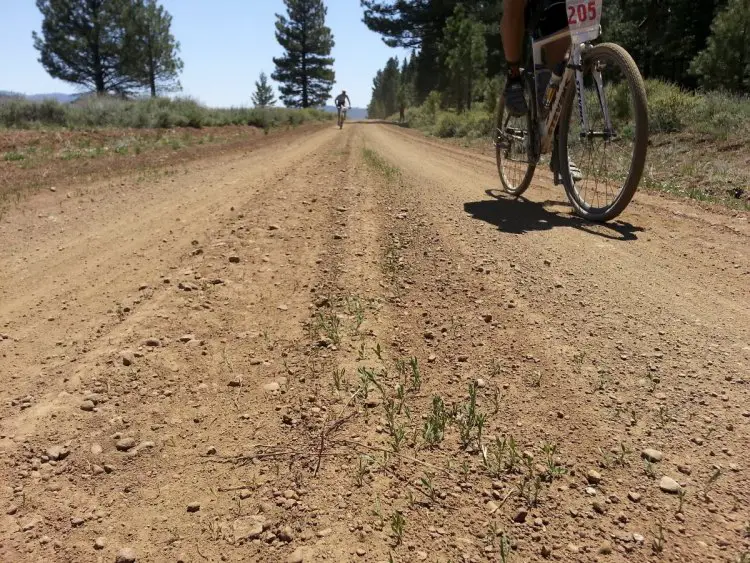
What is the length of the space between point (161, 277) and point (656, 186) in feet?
16.0

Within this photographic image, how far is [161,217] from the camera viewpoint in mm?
4523

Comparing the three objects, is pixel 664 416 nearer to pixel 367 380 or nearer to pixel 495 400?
pixel 495 400

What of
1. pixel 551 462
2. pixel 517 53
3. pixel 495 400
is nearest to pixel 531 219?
pixel 517 53

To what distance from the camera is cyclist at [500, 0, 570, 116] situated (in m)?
4.02

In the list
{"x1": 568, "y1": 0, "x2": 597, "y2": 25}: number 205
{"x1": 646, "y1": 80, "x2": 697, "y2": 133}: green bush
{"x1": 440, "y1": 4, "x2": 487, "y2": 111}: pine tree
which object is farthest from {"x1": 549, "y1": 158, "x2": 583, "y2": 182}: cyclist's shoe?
{"x1": 440, "y1": 4, "x2": 487, "y2": 111}: pine tree

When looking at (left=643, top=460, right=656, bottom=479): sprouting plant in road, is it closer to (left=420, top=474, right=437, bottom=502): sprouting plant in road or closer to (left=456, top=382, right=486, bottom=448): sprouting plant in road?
(left=456, top=382, right=486, bottom=448): sprouting plant in road

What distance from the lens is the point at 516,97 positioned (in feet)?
14.2

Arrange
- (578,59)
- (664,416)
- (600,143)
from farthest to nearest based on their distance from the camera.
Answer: (600,143) < (578,59) < (664,416)

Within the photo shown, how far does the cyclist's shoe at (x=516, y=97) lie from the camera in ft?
14.1

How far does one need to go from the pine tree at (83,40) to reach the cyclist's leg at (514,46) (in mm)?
38778

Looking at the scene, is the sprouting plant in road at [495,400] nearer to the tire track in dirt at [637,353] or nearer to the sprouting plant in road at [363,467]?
the tire track in dirt at [637,353]

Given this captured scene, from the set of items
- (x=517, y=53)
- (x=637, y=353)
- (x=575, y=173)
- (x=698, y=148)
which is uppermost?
(x=517, y=53)

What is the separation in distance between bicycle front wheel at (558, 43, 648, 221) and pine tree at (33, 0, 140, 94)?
39511 millimetres

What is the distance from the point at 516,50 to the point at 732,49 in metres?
21.4
